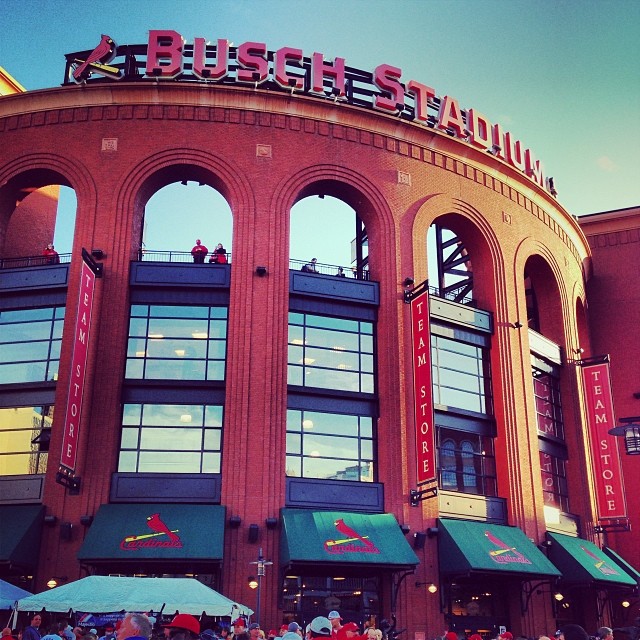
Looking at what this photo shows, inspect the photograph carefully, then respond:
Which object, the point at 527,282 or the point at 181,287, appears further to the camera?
the point at 527,282

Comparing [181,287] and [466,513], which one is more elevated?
[181,287]

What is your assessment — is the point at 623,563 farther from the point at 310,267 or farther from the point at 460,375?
the point at 310,267

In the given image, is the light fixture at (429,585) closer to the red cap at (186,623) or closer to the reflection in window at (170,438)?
the reflection in window at (170,438)

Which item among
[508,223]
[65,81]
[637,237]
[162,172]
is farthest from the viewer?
[637,237]

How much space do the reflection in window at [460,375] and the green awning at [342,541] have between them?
262 inches

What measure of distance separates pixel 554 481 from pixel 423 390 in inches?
417

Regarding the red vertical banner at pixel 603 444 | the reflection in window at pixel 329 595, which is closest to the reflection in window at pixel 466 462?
the reflection in window at pixel 329 595

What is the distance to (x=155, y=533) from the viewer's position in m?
26.9

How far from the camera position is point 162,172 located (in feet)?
108

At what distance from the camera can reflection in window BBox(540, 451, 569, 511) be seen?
37.2 m

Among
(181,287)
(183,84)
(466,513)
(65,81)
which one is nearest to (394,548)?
(466,513)

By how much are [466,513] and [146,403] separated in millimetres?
12738

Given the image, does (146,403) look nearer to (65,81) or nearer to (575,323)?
(65,81)

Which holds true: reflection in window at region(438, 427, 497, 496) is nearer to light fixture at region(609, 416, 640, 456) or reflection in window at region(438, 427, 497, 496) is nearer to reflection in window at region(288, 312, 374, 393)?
reflection in window at region(288, 312, 374, 393)
